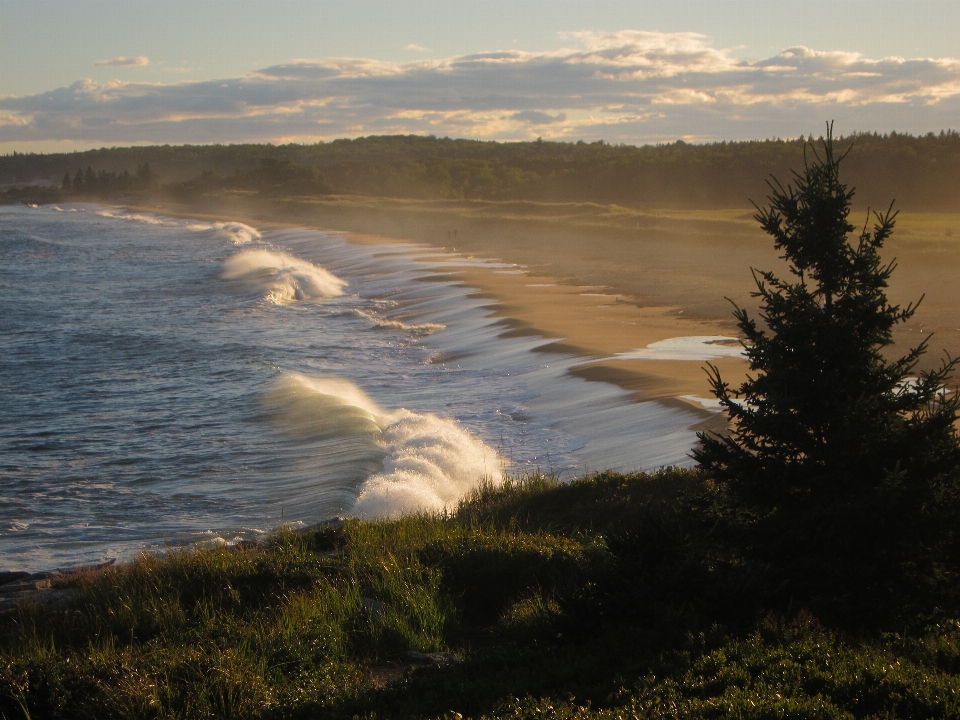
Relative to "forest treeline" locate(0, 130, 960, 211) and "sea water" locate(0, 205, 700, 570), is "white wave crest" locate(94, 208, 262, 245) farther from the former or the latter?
"sea water" locate(0, 205, 700, 570)

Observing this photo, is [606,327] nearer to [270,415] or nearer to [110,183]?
[270,415]

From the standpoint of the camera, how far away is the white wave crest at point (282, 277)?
35906 mm

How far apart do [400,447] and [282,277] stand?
83.8 ft

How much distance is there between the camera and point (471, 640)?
698 cm

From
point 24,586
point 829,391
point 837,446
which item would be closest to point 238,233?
point 24,586

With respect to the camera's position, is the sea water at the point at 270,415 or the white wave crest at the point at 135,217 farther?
the white wave crest at the point at 135,217

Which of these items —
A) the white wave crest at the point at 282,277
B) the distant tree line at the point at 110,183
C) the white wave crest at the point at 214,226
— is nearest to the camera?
the white wave crest at the point at 282,277

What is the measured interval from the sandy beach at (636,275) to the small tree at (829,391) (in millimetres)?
3190

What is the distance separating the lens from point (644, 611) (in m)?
6.28

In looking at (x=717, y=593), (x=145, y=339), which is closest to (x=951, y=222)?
(x=145, y=339)

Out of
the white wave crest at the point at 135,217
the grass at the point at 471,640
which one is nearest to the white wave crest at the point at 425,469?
the grass at the point at 471,640

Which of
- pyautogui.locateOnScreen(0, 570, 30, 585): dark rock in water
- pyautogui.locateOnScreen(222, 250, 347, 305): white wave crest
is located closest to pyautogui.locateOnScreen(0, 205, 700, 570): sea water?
pyautogui.locateOnScreen(222, 250, 347, 305): white wave crest

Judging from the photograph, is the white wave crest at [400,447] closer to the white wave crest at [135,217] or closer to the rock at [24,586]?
the rock at [24,586]

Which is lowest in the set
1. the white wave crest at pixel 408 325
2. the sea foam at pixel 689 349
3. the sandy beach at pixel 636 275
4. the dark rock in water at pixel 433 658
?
the dark rock in water at pixel 433 658
